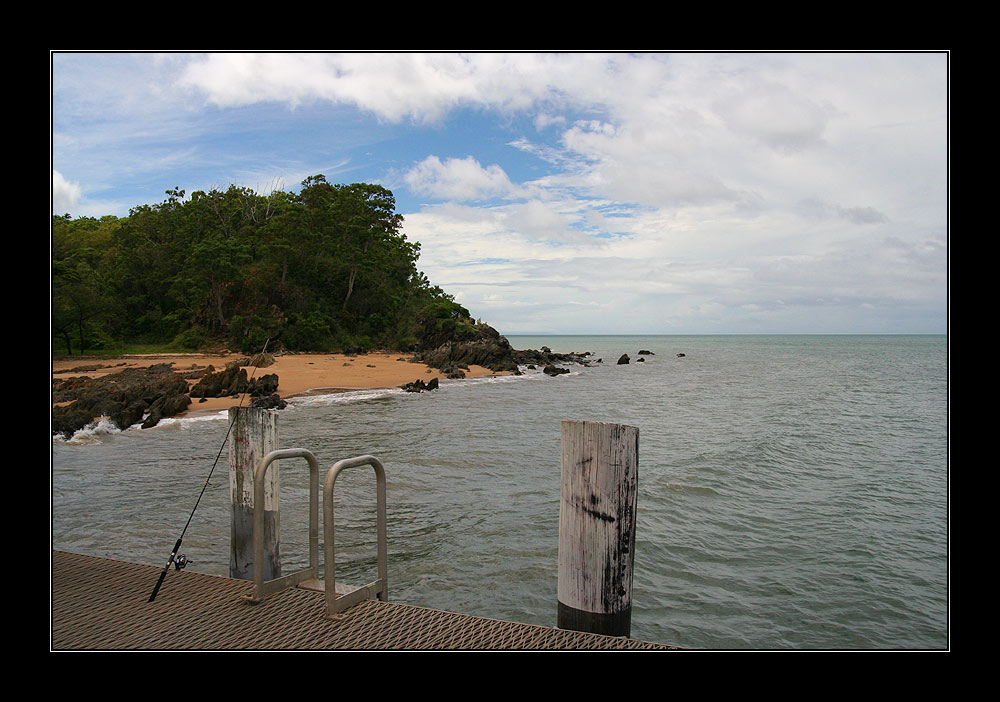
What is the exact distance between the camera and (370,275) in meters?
53.1

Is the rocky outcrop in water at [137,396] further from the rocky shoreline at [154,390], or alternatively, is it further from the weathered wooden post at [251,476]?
the weathered wooden post at [251,476]

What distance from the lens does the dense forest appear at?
4181 centimetres

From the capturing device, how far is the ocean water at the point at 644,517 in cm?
663

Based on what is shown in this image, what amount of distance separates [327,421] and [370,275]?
35823 millimetres

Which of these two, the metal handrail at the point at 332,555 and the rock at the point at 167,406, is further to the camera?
the rock at the point at 167,406

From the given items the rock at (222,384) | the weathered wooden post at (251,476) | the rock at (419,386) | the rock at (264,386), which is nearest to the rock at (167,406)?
the rock at (222,384)

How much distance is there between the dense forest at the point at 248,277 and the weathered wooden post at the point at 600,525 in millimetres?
34961

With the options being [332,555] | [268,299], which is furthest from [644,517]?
[268,299]

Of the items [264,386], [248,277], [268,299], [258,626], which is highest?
[248,277]

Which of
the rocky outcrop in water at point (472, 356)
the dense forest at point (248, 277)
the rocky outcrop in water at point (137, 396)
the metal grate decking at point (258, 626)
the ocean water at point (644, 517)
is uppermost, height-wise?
the dense forest at point (248, 277)

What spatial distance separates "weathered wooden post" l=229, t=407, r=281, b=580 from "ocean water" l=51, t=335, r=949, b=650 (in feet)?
4.53

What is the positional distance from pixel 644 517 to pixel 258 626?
692cm

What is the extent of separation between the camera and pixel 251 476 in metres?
5.42

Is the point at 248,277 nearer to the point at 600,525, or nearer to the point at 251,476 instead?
the point at 251,476
